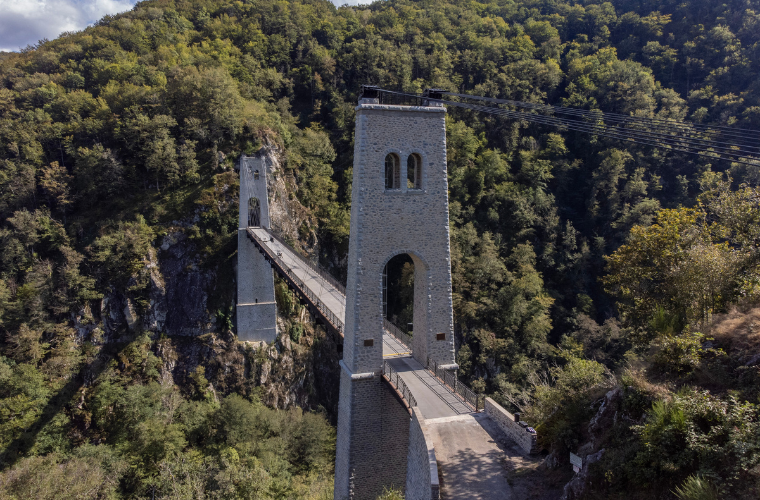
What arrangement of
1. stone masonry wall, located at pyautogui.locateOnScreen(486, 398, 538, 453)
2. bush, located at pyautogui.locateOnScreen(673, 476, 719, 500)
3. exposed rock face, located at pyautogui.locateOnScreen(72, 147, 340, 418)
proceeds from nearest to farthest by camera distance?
bush, located at pyautogui.locateOnScreen(673, 476, 719, 500), stone masonry wall, located at pyautogui.locateOnScreen(486, 398, 538, 453), exposed rock face, located at pyautogui.locateOnScreen(72, 147, 340, 418)

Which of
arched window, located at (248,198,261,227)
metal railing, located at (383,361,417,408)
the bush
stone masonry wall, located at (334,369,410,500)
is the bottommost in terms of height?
stone masonry wall, located at (334,369,410,500)

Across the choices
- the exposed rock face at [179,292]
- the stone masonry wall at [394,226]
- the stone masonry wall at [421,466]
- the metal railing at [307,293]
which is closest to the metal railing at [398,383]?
the stone masonry wall at [394,226]

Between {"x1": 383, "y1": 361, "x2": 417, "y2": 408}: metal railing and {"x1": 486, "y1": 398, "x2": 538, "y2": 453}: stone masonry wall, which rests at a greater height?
{"x1": 383, "y1": 361, "x2": 417, "y2": 408}: metal railing

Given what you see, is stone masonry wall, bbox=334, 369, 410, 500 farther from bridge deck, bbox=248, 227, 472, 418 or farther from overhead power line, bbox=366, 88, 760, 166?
overhead power line, bbox=366, 88, 760, 166

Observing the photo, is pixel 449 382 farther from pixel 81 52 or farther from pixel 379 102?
pixel 81 52

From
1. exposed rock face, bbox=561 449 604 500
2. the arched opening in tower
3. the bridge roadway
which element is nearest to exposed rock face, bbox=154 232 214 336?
the arched opening in tower

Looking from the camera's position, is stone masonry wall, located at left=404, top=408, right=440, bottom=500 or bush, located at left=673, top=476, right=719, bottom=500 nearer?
bush, located at left=673, top=476, right=719, bottom=500

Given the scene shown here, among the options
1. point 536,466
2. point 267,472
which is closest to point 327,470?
point 267,472

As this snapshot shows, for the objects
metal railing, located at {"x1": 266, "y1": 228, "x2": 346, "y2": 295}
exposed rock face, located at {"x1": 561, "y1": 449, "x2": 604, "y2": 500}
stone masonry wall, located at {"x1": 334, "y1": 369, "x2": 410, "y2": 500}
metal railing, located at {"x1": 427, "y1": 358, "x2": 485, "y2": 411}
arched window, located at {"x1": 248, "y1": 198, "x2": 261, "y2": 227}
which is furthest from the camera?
arched window, located at {"x1": 248, "y1": 198, "x2": 261, "y2": 227}
